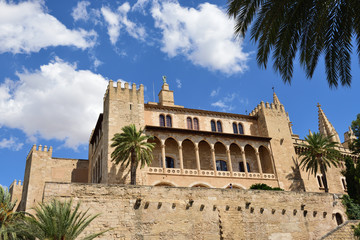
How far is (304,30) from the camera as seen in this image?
1065 cm

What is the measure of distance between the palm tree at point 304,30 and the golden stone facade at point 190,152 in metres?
21.9

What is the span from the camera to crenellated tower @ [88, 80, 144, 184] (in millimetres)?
30922

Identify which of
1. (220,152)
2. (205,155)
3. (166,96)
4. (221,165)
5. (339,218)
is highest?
(166,96)

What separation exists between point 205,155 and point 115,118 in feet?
33.3

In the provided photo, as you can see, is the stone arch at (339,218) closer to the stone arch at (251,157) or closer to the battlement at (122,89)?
the stone arch at (251,157)

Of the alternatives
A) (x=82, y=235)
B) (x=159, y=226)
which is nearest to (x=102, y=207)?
(x=82, y=235)

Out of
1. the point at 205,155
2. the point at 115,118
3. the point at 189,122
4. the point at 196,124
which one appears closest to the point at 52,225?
the point at 115,118

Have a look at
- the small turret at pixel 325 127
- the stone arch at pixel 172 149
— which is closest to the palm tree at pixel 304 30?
the stone arch at pixel 172 149

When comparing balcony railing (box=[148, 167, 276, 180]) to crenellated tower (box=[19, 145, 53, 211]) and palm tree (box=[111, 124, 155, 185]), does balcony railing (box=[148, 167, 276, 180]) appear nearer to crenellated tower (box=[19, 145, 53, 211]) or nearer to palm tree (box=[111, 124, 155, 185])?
palm tree (box=[111, 124, 155, 185])

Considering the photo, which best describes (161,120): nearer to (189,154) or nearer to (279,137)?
(189,154)

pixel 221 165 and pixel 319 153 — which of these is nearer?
pixel 319 153

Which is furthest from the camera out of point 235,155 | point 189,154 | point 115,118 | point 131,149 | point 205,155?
point 235,155

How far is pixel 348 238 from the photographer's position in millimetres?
23078

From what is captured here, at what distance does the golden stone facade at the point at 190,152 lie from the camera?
3288 centimetres
